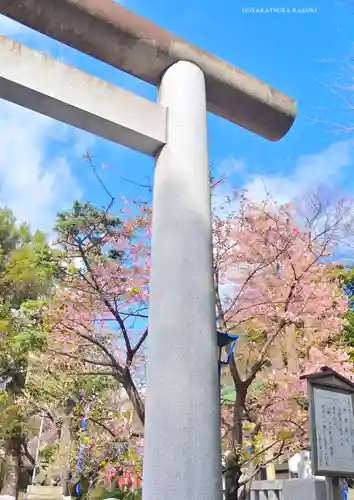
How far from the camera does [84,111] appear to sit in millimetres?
2922

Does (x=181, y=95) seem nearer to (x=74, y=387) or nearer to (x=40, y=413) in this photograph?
(x=74, y=387)

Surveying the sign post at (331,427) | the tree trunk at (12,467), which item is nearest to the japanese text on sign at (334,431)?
the sign post at (331,427)

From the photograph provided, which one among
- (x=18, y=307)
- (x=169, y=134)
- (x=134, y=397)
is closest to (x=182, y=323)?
(x=169, y=134)

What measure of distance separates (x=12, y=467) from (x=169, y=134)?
537 inches

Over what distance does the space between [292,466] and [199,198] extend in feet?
32.8

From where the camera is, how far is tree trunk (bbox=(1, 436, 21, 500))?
13508mm

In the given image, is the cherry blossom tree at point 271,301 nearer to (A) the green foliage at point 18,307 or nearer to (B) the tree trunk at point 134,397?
(B) the tree trunk at point 134,397

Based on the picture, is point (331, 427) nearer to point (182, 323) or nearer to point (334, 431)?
point (334, 431)

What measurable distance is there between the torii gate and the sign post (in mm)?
941

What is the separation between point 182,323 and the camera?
8.40 ft

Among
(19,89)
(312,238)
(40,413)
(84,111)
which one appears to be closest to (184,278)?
(84,111)

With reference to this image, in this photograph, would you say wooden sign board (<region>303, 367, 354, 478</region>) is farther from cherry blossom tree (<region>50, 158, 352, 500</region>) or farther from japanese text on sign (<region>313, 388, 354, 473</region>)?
cherry blossom tree (<region>50, 158, 352, 500</region>)

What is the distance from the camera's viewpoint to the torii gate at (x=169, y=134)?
238 cm

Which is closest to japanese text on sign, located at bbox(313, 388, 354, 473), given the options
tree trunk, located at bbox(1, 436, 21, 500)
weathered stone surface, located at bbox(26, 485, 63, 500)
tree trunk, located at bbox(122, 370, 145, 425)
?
tree trunk, located at bbox(122, 370, 145, 425)
